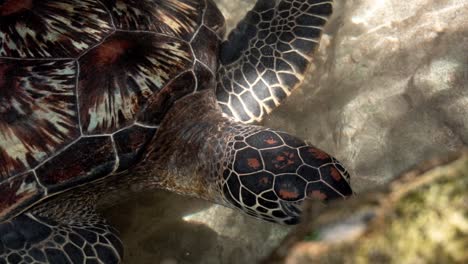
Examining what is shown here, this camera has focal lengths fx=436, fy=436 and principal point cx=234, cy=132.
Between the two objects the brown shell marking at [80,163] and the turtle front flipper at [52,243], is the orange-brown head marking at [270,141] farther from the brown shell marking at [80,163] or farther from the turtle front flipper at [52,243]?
the turtle front flipper at [52,243]

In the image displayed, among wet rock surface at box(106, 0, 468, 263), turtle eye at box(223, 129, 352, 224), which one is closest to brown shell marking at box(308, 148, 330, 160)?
turtle eye at box(223, 129, 352, 224)

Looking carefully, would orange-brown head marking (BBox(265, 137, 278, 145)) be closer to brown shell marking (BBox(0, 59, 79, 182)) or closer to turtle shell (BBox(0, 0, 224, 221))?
turtle shell (BBox(0, 0, 224, 221))

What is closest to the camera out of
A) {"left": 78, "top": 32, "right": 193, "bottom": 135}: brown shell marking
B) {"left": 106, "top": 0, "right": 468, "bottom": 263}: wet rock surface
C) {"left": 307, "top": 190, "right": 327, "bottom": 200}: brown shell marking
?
{"left": 307, "top": 190, "right": 327, "bottom": 200}: brown shell marking

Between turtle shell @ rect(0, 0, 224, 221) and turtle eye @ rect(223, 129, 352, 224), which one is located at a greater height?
turtle shell @ rect(0, 0, 224, 221)

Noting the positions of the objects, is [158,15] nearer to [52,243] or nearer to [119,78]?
[119,78]

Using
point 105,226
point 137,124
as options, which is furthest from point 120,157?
point 105,226

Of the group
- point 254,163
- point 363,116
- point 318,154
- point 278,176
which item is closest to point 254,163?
point 254,163

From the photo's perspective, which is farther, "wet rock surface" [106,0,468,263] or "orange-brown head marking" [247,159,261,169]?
"wet rock surface" [106,0,468,263]
